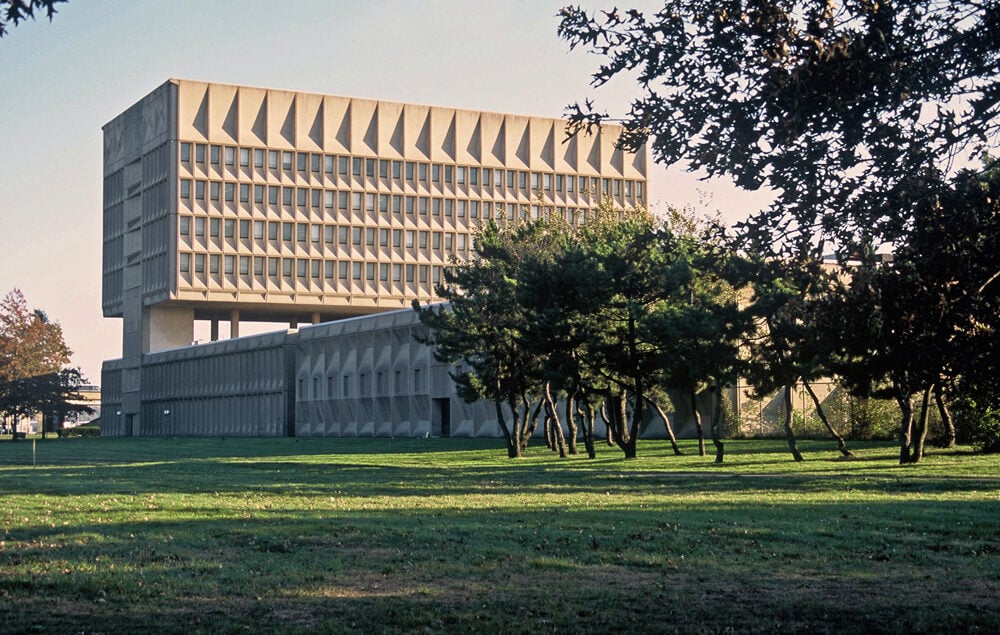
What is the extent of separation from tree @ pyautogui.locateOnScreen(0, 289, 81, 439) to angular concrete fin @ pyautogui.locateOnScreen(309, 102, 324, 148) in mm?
30828

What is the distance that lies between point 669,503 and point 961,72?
12857 mm

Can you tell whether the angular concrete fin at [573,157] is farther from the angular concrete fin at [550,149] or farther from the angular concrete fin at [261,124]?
the angular concrete fin at [261,124]

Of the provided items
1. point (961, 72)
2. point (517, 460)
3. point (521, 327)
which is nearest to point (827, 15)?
point (961, 72)

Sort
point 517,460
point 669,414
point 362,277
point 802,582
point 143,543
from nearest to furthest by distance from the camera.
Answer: point 802,582, point 143,543, point 517,460, point 669,414, point 362,277

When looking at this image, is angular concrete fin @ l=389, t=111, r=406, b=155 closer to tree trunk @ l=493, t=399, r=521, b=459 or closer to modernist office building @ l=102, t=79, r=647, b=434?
modernist office building @ l=102, t=79, r=647, b=434

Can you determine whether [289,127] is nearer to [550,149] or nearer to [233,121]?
[233,121]

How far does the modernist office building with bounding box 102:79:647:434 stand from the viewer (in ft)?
380

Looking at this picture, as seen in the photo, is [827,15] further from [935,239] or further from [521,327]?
[521,327]

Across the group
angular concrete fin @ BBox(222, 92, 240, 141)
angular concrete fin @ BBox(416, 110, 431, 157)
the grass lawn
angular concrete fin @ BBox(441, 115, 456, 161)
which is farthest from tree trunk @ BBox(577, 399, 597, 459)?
angular concrete fin @ BBox(441, 115, 456, 161)

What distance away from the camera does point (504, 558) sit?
45.8 feet

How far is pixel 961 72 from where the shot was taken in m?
10.9

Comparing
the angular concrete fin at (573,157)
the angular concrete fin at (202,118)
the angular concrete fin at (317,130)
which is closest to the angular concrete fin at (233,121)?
the angular concrete fin at (202,118)

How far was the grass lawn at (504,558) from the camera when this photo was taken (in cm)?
1038

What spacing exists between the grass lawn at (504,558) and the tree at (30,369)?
3656 inches
